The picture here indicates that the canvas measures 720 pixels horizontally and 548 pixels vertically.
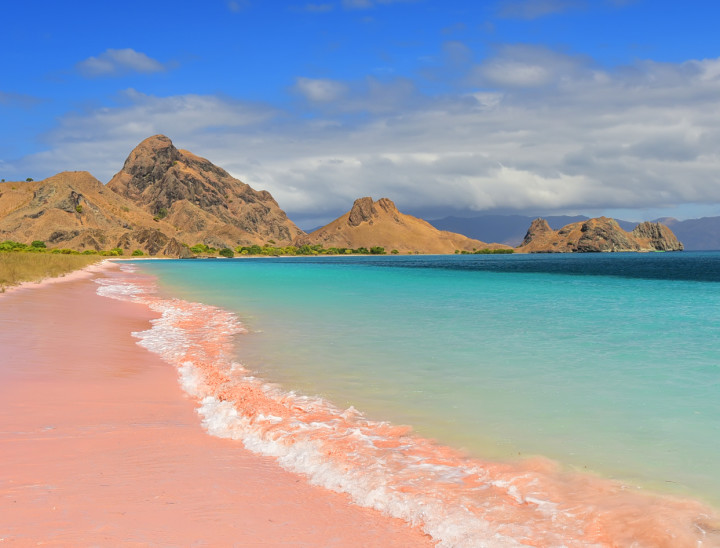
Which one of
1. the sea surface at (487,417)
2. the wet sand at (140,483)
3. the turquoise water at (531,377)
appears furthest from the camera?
the turquoise water at (531,377)

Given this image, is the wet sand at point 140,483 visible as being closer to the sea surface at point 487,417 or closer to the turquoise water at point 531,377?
the sea surface at point 487,417

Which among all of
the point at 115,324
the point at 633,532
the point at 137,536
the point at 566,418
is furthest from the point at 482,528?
the point at 115,324

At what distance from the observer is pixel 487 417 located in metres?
8.92

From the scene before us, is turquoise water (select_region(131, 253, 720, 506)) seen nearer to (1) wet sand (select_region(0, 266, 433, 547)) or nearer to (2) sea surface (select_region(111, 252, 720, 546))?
(2) sea surface (select_region(111, 252, 720, 546))

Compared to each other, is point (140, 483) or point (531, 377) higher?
point (140, 483)

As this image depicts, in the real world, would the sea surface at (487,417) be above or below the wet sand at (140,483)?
below

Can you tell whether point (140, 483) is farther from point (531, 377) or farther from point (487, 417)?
point (531, 377)

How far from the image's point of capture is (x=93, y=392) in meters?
9.64

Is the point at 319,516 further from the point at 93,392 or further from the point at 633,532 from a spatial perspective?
the point at 93,392

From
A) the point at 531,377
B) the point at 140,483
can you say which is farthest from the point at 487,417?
the point at 140,483

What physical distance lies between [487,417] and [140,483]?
5.70 metres

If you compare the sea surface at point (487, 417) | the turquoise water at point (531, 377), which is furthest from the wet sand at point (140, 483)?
the turquoise water at point (531, 377)

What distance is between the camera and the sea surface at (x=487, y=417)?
548 cm

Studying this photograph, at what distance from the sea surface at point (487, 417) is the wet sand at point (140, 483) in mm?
483
